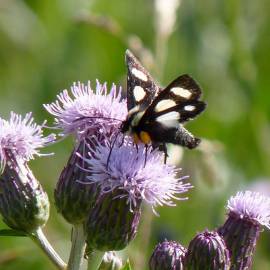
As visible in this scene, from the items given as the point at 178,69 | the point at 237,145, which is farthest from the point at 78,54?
the point at 237,145

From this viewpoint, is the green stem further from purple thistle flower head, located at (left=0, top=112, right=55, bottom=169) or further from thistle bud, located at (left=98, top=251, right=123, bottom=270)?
purple thistle flower head, located at (left=0, top=112, right=55, bottom=169)

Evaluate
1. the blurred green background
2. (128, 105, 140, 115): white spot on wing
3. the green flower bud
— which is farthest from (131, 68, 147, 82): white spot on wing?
the blurred green background

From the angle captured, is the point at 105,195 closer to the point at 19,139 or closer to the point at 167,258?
the point at 167,258

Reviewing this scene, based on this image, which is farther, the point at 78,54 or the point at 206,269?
the point at 78,54

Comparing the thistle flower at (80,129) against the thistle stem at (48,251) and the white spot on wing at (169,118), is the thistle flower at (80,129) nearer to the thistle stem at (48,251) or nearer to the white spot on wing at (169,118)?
the thistle stem at (48,251)

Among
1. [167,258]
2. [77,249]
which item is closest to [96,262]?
[77,249]

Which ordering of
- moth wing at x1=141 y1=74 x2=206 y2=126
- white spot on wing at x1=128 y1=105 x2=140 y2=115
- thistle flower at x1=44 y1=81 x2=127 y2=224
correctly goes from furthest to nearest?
thistle flower at x1=44 y1=81 x2=127 y2=224
white spot on wing at x1=128 y1=105 x2=140 y2=115
moth wing at x1=141 y1=74 x2=206 y2=126

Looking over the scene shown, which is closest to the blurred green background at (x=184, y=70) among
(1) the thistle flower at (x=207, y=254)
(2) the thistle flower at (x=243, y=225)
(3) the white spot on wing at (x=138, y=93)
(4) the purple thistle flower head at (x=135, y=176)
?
(2) the thistle flower at (x=243, y=225)

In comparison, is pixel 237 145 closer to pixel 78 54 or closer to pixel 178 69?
pixel 178 69
